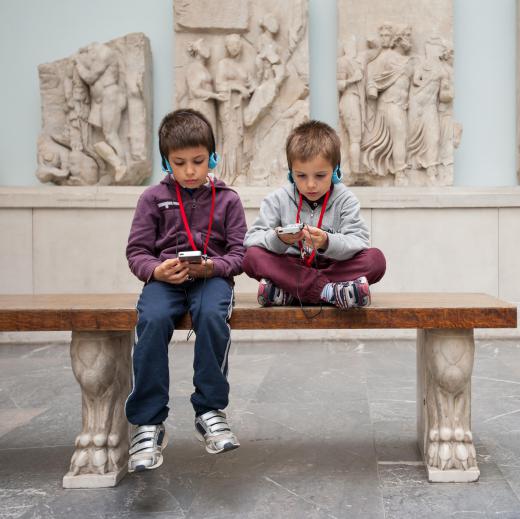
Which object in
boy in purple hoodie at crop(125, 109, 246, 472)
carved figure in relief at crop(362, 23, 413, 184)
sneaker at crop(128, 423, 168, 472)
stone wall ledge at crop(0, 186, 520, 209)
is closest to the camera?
sneaker at crop(128, 423, 168, 472)

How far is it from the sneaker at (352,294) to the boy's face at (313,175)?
0.37m

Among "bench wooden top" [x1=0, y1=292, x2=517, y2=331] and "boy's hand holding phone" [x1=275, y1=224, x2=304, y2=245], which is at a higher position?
"boy's hand holding phone" [x1=275, y1=224, x2=304, y2=245]

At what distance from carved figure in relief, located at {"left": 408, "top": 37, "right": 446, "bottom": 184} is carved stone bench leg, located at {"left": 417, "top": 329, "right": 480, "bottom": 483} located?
14.3 ft

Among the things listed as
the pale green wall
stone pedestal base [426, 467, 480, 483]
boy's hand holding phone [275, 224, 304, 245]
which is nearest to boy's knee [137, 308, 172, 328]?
boy's hand holding phone [275, 224, 304, 245]

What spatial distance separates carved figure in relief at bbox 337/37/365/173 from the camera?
6.54m

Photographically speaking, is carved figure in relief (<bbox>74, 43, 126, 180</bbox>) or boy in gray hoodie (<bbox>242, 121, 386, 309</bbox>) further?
carved figure in relief (<bbox>74, 43, 126, 180</bbox>)

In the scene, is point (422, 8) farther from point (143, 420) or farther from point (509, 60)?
point (143, 420)

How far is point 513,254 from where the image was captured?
5934 millimetres

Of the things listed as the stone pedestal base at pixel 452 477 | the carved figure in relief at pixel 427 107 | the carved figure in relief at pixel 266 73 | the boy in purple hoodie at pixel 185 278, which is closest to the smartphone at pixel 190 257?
the boy in purple hoodie at pixel 185 278

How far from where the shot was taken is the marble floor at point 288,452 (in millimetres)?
2162

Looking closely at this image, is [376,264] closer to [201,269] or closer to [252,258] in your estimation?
[252,258]

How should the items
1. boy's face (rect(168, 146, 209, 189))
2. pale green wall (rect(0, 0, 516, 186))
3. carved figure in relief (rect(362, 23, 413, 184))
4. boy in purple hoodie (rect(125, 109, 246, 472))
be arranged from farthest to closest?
1. pale green wall (rect(0, 0, 516, 186))
2. carved figure in relief (rect(362, 23, 413, 184))
3. boy's face (rect(168, 146, 209, 189))
4. boy in purple hoodie (rect(125, 109, 246, 472))

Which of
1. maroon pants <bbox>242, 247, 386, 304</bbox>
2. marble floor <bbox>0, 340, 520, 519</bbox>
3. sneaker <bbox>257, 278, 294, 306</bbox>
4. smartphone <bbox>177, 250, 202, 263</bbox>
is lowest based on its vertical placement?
marble floor <bbox>0, 340, 520, 519</bbox>

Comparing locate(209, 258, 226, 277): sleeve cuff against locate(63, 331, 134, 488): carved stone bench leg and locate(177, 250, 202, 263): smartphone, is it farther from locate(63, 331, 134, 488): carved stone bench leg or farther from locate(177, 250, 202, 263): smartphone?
locate(63, 331, 134, 488): carved stone bench leg
